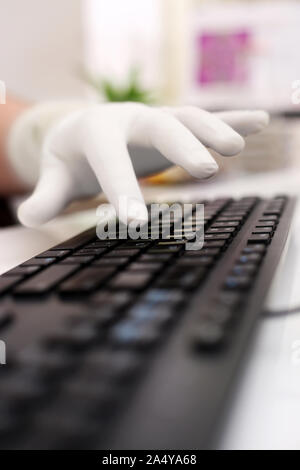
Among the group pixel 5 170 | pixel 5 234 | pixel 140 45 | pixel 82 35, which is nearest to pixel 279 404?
pixel 5 234

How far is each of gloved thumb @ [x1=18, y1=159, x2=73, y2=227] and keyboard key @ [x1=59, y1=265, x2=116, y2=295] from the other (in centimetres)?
16

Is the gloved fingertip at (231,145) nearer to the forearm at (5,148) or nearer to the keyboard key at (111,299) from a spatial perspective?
the keyboard key at (111,299)

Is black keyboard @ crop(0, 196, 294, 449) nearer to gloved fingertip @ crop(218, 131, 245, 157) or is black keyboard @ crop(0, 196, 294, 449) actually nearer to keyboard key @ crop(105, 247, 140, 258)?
keyboard key @ crop(105, 247, 140, 258)

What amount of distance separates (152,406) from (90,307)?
0.08 meters

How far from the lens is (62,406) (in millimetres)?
143

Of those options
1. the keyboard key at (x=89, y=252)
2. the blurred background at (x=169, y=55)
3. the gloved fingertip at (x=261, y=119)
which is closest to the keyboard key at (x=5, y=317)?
the keyboard key at (x=89, y=252)

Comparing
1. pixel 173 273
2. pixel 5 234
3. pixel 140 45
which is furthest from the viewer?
pixel 140 45

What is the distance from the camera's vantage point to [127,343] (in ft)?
0.58

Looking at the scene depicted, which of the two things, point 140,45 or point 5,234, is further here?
point 140,45

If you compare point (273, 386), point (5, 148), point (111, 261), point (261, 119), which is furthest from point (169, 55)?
point (273, 386)

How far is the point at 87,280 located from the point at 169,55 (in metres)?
1.98

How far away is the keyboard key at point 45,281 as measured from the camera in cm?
25

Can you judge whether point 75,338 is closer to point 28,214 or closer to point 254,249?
point 254,249
